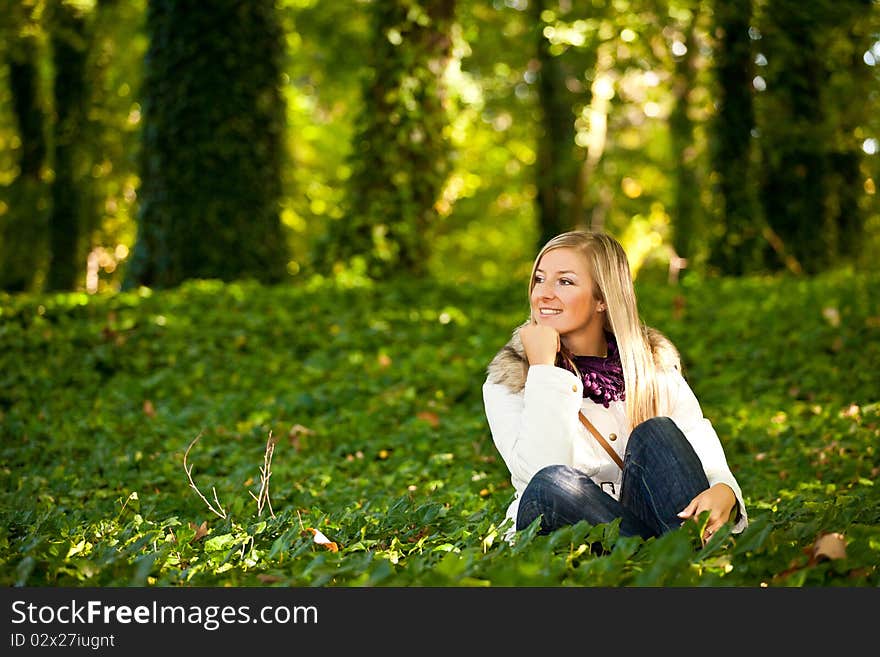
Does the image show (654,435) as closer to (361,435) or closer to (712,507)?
(712,507)

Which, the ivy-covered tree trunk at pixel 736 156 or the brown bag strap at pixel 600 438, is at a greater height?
the ivy-covered tree trunk at pixel 736 156

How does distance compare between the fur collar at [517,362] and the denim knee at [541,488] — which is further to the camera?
the fur collar at [517,362]

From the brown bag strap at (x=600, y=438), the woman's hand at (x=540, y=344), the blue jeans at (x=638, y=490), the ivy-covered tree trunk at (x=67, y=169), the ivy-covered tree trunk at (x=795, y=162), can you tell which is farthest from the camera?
the ivy-covered tree trunk at (x=67, y=169)

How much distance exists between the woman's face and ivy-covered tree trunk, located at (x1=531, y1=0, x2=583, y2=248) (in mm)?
13762

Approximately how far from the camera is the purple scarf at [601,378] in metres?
3.95

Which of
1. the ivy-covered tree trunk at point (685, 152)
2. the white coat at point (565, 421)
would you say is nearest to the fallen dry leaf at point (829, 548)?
the white coat at point (565, 421)

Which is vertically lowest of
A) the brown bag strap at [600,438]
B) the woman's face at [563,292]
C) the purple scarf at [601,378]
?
the brown bag strap at [600,438]

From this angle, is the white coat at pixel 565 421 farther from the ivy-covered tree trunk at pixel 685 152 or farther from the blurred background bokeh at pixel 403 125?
the ivy-covered tree trunk at pixel 685 152

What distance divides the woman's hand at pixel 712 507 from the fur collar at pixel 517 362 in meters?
0.63

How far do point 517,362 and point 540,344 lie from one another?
0.60 ft

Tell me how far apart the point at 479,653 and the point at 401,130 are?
9454 millimetres

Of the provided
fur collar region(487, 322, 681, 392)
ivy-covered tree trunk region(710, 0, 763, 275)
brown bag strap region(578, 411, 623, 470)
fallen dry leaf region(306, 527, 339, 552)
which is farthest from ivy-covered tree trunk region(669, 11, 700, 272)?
fallen dry leaf region(306, 527, 339, 552)

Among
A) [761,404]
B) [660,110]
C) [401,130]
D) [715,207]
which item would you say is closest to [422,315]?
[401,130]

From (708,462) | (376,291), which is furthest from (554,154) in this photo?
(708,462)
